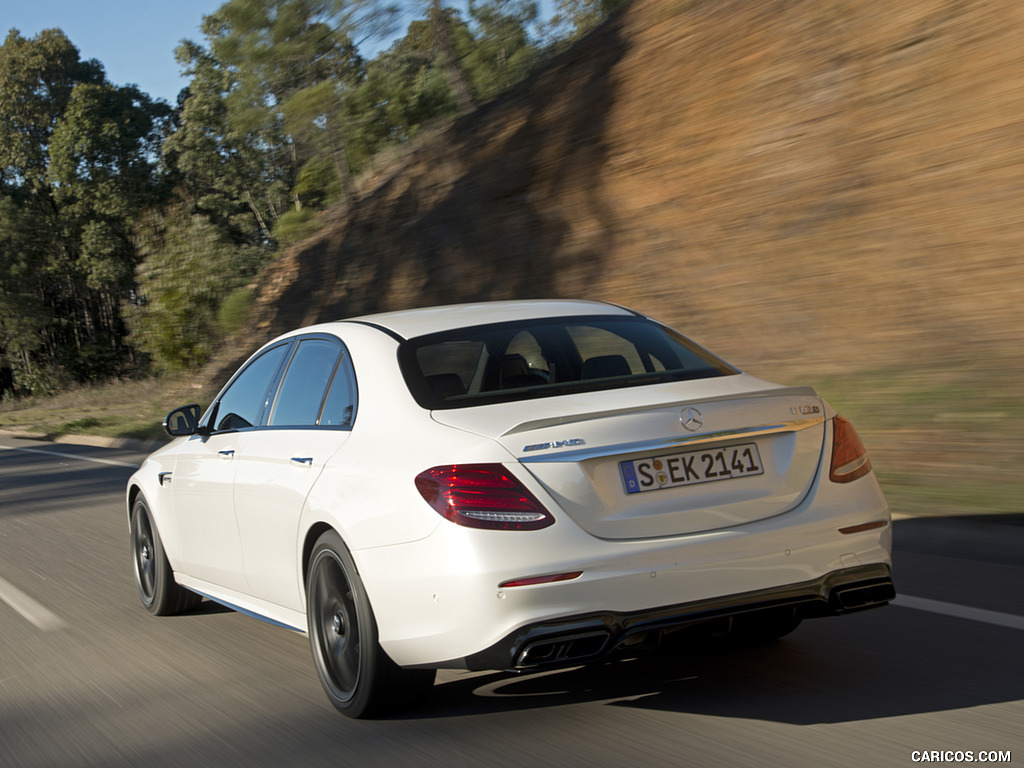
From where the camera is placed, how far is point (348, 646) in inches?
183

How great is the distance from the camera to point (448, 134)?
26516mm

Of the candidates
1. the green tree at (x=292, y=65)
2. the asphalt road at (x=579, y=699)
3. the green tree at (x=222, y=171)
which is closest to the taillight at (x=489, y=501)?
the asphalt road at (x=579, y=699)

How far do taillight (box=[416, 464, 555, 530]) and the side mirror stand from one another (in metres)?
2.76

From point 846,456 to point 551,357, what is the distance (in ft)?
4.58

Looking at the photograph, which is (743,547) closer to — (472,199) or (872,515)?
(872,515)

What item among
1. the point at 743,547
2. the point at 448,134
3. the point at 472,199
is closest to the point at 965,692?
the point at 743,547

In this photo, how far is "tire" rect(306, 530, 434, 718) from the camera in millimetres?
4418

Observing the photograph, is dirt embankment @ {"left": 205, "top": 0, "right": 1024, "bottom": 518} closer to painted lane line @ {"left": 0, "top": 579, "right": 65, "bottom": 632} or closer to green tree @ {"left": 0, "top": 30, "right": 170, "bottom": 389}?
painted lane line @ {"left": 0, "top": 579, "right": 65, "bottom": 632}

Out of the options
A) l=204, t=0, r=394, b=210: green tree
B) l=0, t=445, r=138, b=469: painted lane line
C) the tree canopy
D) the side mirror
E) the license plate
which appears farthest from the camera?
the tree canopy

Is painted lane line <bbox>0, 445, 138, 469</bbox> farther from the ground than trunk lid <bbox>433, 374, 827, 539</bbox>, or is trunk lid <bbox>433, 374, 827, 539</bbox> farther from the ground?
trunk lid <bbox>433, 374, 827, 539</bbox>

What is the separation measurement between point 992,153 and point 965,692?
1061 cm

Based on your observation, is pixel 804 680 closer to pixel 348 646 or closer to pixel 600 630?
pixel 600 630

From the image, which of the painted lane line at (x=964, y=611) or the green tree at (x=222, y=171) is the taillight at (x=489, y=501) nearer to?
the painted lane line at (x=964, y=611)

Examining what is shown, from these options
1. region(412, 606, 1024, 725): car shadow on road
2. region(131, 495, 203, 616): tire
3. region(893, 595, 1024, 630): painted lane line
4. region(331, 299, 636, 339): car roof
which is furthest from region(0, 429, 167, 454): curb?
region(412, 606, 1024, 725): car shadow on road
